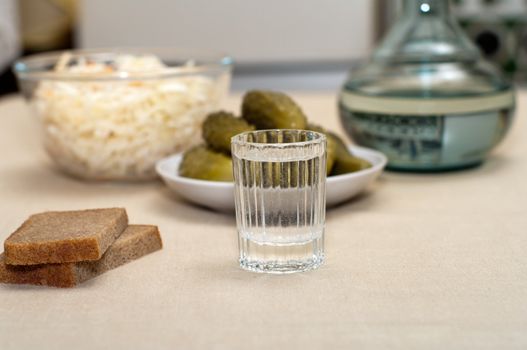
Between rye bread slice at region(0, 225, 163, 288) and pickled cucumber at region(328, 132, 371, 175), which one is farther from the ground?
pickled cucumber at region(328, 132, 371, 175)

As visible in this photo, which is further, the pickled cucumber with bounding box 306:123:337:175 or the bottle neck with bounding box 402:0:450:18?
the bottle neck with bounding box 402:0:450:18

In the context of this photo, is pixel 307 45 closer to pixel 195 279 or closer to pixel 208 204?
pixel 208 204

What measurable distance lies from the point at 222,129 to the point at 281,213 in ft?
0.72

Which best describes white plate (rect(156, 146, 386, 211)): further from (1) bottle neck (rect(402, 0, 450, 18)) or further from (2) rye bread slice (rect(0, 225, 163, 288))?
(1) bottle neck (rect(402, 0, 450, 18))

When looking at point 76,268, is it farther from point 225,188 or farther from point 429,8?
point 429,8

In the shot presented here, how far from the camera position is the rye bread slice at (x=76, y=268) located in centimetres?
65

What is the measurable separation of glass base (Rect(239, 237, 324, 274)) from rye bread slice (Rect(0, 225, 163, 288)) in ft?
0.38

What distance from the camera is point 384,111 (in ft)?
3.37

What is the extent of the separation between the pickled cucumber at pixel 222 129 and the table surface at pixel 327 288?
8 cm

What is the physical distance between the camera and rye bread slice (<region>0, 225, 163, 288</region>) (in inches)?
25.8

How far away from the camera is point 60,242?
64 cm

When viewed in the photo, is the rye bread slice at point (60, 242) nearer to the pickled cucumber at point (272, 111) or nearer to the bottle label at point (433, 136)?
the pickled cucumber at point (272, 111)

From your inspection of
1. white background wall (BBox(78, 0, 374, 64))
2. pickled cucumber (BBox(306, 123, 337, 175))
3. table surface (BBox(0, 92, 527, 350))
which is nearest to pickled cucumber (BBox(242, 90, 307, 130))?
pickled cucumber (BBox(306, 123, 337, 175))

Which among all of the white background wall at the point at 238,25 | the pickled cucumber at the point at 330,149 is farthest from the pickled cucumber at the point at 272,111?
the white background wall at the point at 238,25
